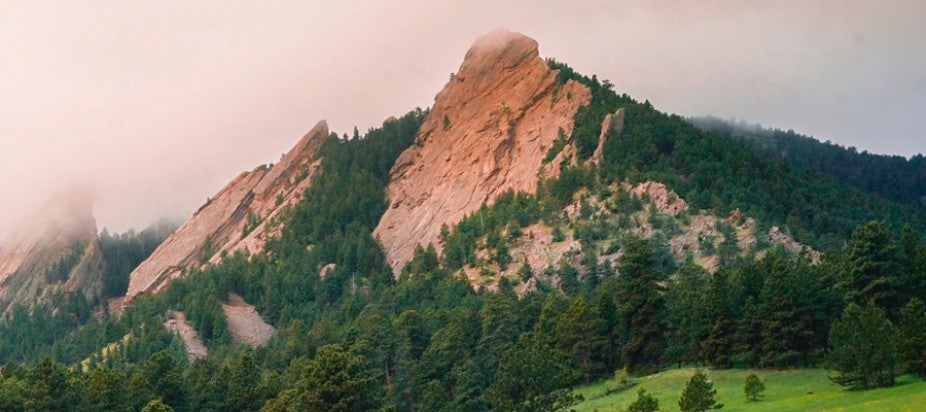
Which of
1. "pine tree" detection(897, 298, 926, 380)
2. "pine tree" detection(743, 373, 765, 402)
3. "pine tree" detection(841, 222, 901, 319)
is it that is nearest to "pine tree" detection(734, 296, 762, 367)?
"pine tree" detection(841, 222, 901, 319)

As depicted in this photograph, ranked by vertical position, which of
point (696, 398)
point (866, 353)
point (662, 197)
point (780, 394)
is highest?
point (662, 197)

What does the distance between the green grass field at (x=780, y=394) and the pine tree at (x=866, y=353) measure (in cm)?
104

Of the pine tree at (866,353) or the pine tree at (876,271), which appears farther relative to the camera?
the pine tree at (876,271)

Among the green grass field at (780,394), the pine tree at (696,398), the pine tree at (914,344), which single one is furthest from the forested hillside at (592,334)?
the pine tree at (696,398)

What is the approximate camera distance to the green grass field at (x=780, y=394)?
6272 centimetres

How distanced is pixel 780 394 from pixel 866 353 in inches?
318

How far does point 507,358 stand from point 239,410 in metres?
32.5

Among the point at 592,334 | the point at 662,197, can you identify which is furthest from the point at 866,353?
the point at 662,197

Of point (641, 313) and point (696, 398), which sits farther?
point (641, 313)

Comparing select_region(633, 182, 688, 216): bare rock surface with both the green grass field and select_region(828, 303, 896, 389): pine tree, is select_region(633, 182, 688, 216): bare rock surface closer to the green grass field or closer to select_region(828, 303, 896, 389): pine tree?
the green grass field

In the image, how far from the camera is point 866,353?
6919 centimetres

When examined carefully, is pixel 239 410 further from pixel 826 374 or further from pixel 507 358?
pixel 826 374

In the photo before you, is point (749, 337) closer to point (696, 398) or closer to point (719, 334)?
point (719, 334)

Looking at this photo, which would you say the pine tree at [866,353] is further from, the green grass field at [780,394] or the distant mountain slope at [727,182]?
the distant mountain slope at [727,182]
